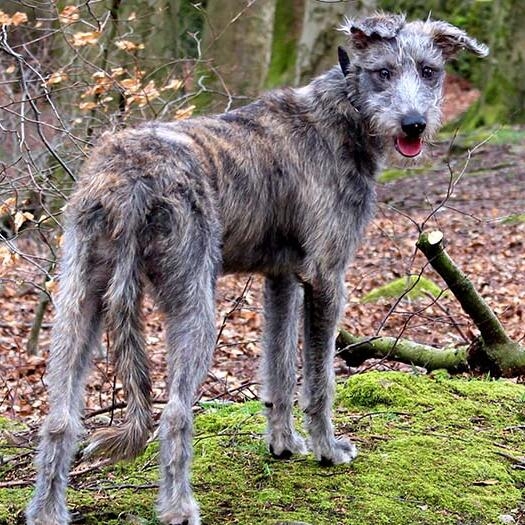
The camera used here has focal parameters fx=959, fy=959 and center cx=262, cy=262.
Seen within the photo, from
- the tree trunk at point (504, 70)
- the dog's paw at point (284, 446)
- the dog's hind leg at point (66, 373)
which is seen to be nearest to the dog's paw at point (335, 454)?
the dog's paw at point (284, 446)

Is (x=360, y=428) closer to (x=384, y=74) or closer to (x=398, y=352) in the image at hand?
(x=398, y=352)

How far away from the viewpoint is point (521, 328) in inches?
402

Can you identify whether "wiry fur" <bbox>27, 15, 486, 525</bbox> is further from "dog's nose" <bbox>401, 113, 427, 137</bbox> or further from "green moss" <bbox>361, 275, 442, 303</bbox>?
"green moss" <bbox>361, 275, 442, 303</bbox>

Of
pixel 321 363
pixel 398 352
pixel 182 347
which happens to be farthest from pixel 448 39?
pixel 398 352

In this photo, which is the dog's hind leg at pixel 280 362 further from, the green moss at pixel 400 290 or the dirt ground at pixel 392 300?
the green moss at pixel 400 290

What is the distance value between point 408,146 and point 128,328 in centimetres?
183

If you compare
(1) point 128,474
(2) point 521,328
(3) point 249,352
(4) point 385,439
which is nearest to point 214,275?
(1) point 128,474

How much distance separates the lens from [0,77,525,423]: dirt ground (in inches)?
334

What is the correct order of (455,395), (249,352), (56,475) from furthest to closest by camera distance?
(249,352) → (455,395) → (56,475)

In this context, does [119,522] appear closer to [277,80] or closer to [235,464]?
[235,464]

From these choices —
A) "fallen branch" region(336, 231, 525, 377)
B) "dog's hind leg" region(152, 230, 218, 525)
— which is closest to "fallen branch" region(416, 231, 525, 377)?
"fallen branch" region(336, 231, 525, 377)

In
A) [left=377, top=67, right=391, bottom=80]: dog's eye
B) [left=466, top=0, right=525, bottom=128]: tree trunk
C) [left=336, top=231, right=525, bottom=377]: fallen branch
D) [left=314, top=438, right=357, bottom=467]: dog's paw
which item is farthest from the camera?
[left=466, top=0, right=525, bottom=128]: tree trunk

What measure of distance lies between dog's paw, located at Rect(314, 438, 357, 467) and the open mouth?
169 centimetres

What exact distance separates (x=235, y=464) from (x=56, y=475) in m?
1.51
